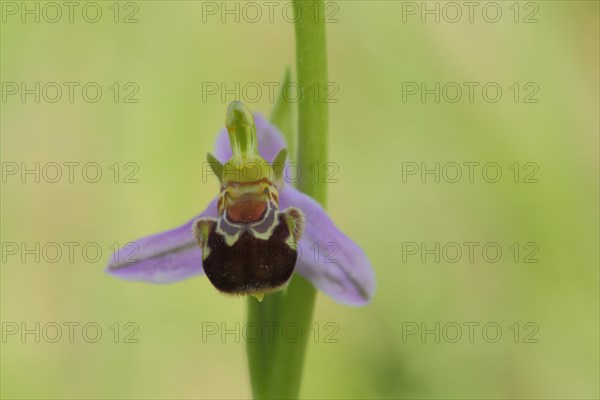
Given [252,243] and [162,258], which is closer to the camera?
[252,243]

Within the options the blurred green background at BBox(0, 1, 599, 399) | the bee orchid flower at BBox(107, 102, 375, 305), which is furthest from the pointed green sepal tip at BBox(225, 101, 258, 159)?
the blurred green background at BBox(0, 1, 599, 399)

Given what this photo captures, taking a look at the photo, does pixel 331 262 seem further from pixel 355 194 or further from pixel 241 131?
pixel 355 194

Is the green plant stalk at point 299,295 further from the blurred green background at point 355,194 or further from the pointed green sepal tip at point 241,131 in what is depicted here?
the blurred green background at point 355,194

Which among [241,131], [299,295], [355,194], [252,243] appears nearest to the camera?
[252,243]

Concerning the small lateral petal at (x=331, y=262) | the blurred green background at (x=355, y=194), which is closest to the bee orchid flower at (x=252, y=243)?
the small lateral petal at (x=331, y=262)

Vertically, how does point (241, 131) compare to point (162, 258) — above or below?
above

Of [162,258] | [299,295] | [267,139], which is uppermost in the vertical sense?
[267,139]

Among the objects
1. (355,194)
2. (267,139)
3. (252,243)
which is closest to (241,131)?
(267,139)

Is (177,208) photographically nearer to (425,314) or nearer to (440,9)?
(425,314)
